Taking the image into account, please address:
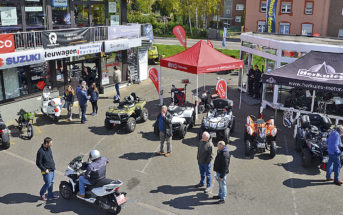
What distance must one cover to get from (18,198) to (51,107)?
6.29 m

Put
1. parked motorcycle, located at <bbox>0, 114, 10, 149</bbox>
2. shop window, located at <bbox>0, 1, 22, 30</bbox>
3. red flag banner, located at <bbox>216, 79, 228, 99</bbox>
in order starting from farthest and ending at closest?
red flag banner, located at <bbox>216, 79, 228, 99</bbox>, shop window, located at <bbox>0, 1, 22, 30</bbox>, parked motorcycle, located at <bbox>0, 114, 10, 149</bbox>

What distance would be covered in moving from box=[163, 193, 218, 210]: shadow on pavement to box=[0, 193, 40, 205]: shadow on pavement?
343cm

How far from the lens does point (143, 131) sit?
47.4 ft

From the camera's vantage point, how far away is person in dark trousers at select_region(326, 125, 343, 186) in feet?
33.0

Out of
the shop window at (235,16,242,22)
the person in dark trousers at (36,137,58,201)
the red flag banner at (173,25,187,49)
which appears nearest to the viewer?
the person in dark trousers at (36,137,58,201)

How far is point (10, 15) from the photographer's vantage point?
15789mm

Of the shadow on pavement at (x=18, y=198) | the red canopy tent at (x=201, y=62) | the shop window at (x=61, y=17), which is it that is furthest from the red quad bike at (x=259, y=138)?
the shop window at (x=61, y=17)

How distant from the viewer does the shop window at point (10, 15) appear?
15482mm

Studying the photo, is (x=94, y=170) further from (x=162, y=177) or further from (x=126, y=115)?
(x=126, y=115)

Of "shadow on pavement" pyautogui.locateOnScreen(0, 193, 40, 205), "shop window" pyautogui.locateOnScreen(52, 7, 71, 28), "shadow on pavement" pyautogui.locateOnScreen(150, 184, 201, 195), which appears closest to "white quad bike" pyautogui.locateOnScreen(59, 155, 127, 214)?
"shadow on pavement" pyautogui.locateOnScreen(0, 193, 40, 205)

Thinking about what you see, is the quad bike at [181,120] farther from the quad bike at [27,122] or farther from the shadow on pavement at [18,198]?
the shadow on pavement at [18,198]

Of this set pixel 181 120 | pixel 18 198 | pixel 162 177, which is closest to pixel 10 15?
pixel 181 120

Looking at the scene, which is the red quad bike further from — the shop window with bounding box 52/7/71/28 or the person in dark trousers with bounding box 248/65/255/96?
the shop window with bounding box 52/7/71/28

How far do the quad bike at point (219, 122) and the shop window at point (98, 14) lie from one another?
32.7 feet
